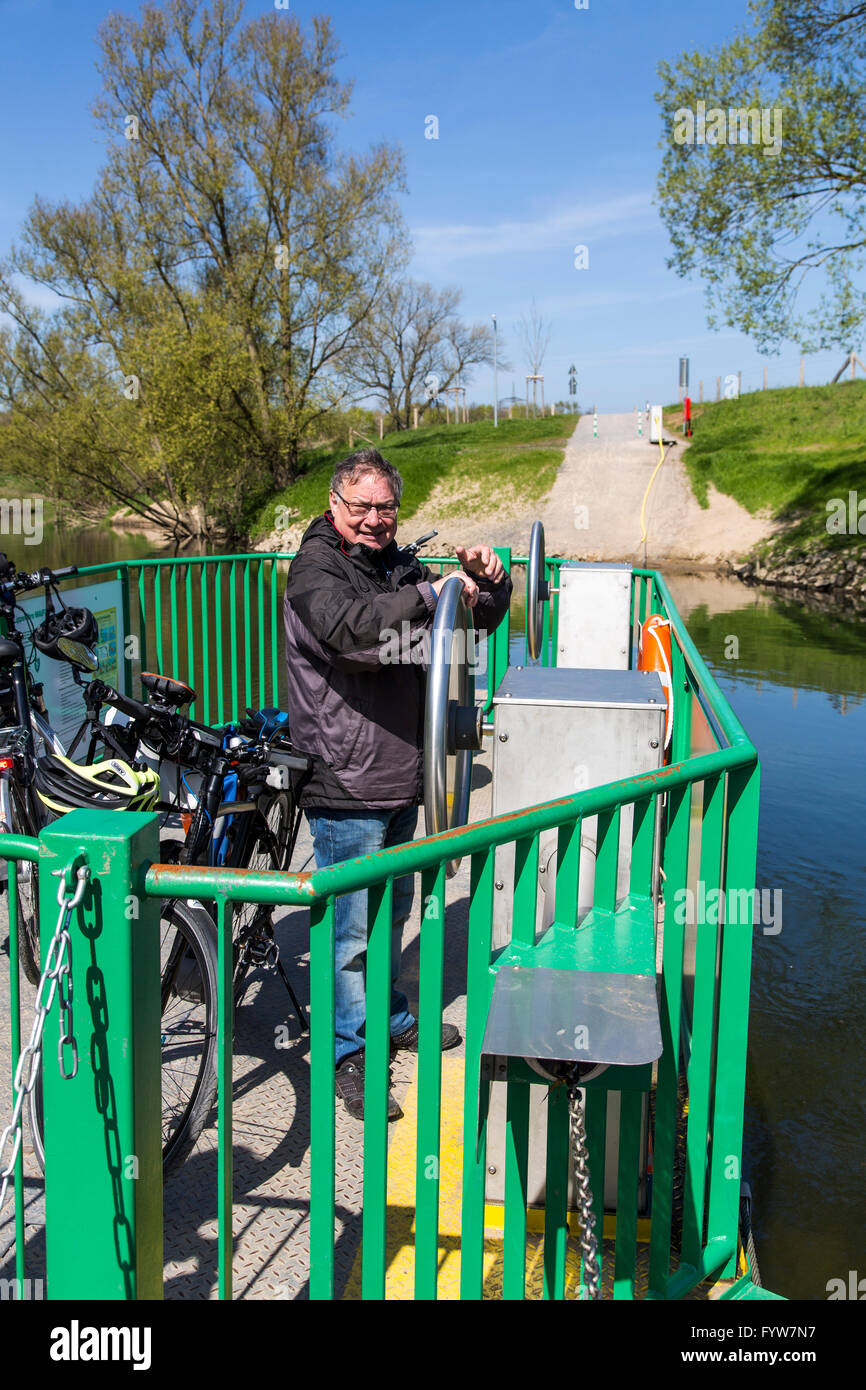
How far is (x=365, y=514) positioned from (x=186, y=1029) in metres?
1.63

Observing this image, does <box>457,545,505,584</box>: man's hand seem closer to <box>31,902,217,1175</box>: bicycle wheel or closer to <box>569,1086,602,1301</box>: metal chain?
<box>31,902,217,1175</box>: bicycle wheel

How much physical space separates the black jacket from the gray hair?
158 millimetres

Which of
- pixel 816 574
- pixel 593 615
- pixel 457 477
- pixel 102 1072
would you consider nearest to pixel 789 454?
pixel 816 574

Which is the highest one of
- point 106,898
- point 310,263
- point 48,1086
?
point 310,263

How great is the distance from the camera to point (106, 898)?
5.68 feet

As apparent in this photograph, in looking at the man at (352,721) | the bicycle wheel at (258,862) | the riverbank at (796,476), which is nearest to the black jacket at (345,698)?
the man at (352,721)

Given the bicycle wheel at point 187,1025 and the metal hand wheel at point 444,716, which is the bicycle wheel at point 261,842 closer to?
the bicycle wheel at point 187,1025

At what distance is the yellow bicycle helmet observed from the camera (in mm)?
3682

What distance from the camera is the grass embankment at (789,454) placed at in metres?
26.8

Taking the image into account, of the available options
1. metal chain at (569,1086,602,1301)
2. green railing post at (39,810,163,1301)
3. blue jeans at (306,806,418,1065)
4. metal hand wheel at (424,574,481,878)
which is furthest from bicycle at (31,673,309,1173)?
metal chain at (569,1086,602,1301)

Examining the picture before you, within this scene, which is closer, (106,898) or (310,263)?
(106,898)
